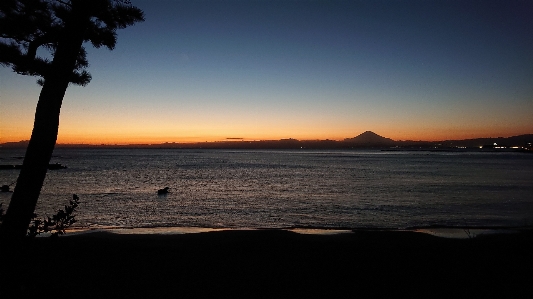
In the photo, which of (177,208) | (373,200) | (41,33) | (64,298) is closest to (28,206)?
(64,298)

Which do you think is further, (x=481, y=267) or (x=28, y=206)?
(x=481, y=267)

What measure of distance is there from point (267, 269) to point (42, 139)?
587 centimetres

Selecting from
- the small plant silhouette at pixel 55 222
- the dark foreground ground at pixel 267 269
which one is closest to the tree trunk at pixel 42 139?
the dark foreground ground at pixel 267 269

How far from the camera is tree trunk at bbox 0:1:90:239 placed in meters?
5.07

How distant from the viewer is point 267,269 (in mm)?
8758

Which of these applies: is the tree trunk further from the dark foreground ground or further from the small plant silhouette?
the small plant silhouette

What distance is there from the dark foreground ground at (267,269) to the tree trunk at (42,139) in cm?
43

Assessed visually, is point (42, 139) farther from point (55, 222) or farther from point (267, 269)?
point (267, 269)

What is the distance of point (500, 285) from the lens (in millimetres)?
7312

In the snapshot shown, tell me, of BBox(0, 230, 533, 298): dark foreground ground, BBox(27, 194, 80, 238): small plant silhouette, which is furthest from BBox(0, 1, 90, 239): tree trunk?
BBox(27, 194, 80, 238): small plant silhouette

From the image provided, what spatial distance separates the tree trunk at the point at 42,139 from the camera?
16.6ft

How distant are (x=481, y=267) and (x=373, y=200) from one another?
62.9ft

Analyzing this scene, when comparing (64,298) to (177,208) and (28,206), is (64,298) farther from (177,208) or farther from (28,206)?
(177,208)

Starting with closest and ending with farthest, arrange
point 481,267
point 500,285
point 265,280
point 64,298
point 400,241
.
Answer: point 64,298 < point 500,285 < point 265,280 < point 481,267 < point 400,241
